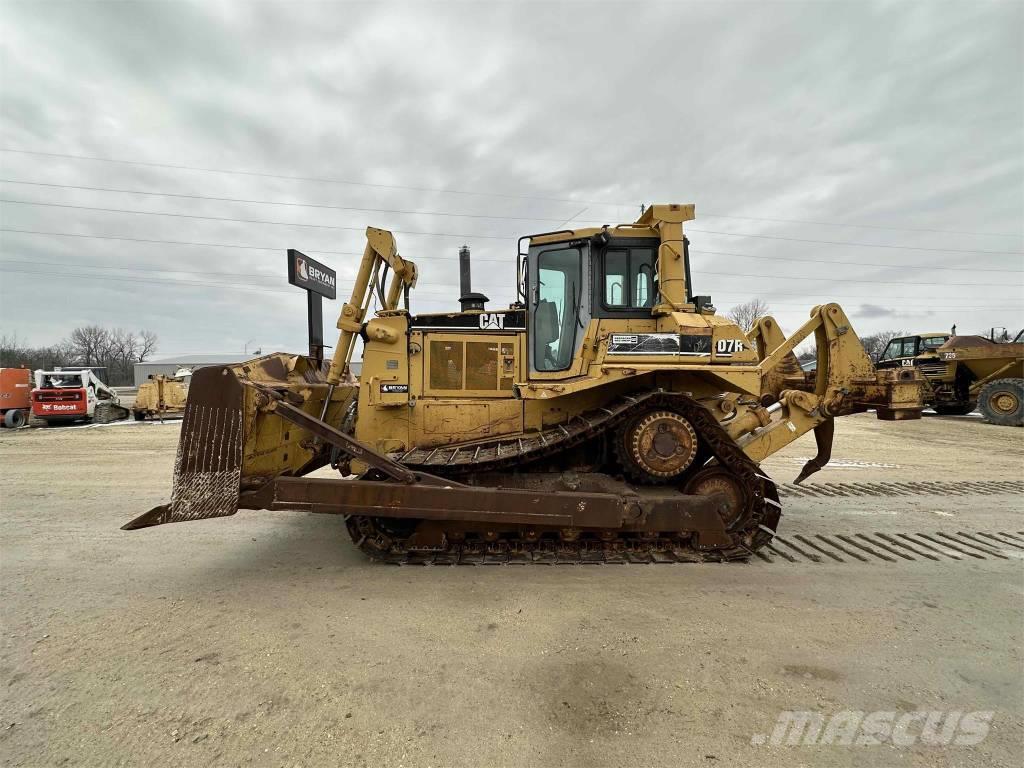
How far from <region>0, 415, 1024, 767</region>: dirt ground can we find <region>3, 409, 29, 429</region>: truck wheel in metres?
14.8

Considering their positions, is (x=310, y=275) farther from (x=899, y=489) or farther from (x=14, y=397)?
(x=14, y=397)

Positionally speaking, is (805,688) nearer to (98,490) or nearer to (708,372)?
(708,372)

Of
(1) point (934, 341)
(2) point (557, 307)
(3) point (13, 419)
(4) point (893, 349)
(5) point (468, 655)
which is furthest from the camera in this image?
(4) point (893, 349)

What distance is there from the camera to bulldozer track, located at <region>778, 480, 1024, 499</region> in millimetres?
6555

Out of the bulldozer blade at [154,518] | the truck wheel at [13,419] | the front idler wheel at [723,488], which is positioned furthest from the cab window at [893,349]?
the truck wheel at [13,419]

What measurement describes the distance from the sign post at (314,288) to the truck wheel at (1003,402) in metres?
19.3

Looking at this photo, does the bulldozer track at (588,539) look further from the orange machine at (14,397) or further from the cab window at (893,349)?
the cab window at (893,349)

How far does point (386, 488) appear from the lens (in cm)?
396

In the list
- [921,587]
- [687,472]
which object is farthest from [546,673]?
[921,587]

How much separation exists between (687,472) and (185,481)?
4.41 metres

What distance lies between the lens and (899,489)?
681 cm

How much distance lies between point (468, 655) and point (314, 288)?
4.68 meters

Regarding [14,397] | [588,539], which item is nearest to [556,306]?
[588,539]

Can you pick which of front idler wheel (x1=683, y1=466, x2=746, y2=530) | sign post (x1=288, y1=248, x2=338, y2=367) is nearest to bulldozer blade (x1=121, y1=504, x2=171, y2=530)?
sign post (x1=288, y1=248, x2=338, y2=367)
